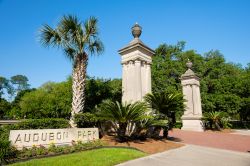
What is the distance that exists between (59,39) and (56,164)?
927 cm

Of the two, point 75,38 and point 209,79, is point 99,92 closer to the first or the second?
point 75,38

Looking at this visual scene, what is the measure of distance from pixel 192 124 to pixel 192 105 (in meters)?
2.03

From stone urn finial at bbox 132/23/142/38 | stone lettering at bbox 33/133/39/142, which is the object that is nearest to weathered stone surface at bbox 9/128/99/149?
stone lettering at bbox 33/133/39/142

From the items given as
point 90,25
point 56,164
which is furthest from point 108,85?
point 56,164

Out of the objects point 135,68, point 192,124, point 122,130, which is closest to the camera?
point 122,130

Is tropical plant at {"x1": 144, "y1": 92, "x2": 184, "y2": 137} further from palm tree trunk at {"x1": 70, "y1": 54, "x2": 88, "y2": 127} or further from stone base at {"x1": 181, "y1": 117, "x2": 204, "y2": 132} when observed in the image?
stone base at {"x1": 181, "y1": 117, "x2": 204, "y2": 132}

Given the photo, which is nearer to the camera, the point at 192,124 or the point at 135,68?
the point at 135,68

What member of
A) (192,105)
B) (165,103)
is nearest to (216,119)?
(192,105)

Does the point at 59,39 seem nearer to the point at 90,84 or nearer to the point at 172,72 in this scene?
the point at 90,84

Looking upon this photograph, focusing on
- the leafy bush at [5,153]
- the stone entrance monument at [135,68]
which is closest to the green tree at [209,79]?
the stone entrance monument at [135,68]

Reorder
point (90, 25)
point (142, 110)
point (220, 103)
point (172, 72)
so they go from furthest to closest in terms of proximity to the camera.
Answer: point (172, 72) → point (220, 103) → point (90, 25) → point (142, 110)

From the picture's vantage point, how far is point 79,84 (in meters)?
12.3

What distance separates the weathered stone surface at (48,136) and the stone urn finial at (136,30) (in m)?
6.82

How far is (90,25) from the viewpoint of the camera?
13.3 meters
